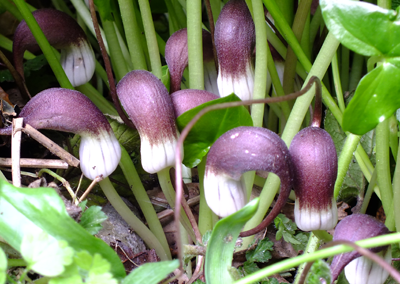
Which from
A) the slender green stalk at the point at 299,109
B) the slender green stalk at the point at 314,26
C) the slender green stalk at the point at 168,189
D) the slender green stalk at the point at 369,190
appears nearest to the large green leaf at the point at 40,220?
the slender green stalk at the point at 168,189

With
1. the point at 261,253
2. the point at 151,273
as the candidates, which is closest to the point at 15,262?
the point at 151,273

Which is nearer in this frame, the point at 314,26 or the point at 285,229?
the point at 285,229

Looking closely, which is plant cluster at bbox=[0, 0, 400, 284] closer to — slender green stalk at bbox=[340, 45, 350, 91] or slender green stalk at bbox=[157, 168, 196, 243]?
slender green stalk at bbox=[157, 168, 196, 243]

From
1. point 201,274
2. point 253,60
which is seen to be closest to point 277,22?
point 253,60

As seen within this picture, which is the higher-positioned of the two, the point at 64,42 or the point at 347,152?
the point at 64,42

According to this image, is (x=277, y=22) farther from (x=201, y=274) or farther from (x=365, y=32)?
(x=201, y=274)

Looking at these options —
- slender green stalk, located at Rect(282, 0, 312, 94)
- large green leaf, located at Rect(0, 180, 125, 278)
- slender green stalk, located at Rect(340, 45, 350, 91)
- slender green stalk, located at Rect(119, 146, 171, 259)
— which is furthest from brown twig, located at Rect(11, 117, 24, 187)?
slender green stalk, located at Rect(340, 45, 350, 91)

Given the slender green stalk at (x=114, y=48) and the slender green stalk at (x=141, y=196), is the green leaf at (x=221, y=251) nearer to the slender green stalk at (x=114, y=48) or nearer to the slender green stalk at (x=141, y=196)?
the slender green stalk at (x=141, y=196)

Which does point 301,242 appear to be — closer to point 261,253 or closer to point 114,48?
point 261,253
